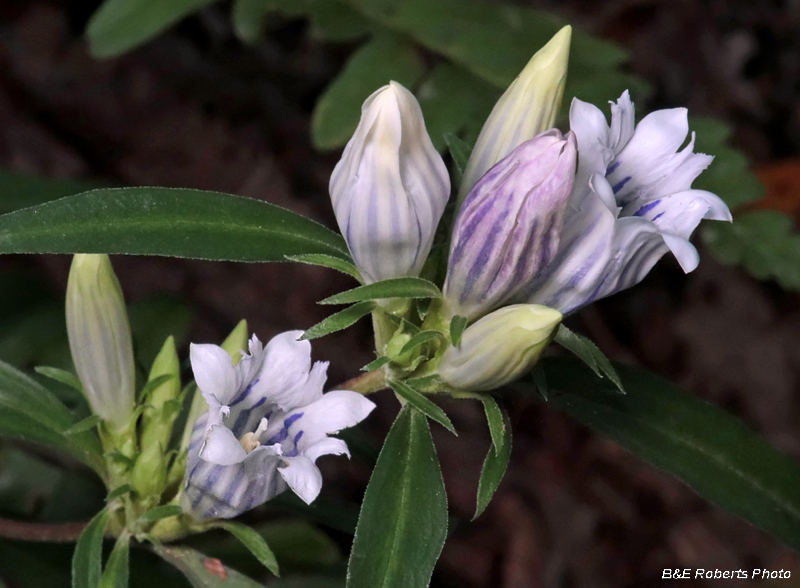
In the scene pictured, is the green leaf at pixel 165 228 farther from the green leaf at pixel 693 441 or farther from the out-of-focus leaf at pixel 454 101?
the out-of-focus leaf at pixel 454 101

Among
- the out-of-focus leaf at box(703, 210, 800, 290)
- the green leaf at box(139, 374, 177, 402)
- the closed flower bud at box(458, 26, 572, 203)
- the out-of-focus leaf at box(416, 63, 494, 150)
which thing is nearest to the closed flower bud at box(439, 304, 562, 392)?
the closed flower bud at box(458, 26, 572, 203)

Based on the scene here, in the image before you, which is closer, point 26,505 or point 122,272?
point 26,505

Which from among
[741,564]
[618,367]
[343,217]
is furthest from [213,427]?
[741,564]

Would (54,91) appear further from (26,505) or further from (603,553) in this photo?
(603,553)

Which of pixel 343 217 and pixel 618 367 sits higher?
pixel 343 217

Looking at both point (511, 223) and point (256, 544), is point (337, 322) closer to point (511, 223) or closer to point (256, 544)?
point (511, 223)

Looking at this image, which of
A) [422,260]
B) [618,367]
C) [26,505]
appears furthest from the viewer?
[26,505]

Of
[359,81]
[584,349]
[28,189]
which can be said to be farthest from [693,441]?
[28,189]

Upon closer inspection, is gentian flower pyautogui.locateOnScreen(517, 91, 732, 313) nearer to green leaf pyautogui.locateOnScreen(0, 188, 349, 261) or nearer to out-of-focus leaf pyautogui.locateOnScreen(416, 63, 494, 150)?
green leaf pyautogui.locateOnScreen(0, 188, 349, 261)
